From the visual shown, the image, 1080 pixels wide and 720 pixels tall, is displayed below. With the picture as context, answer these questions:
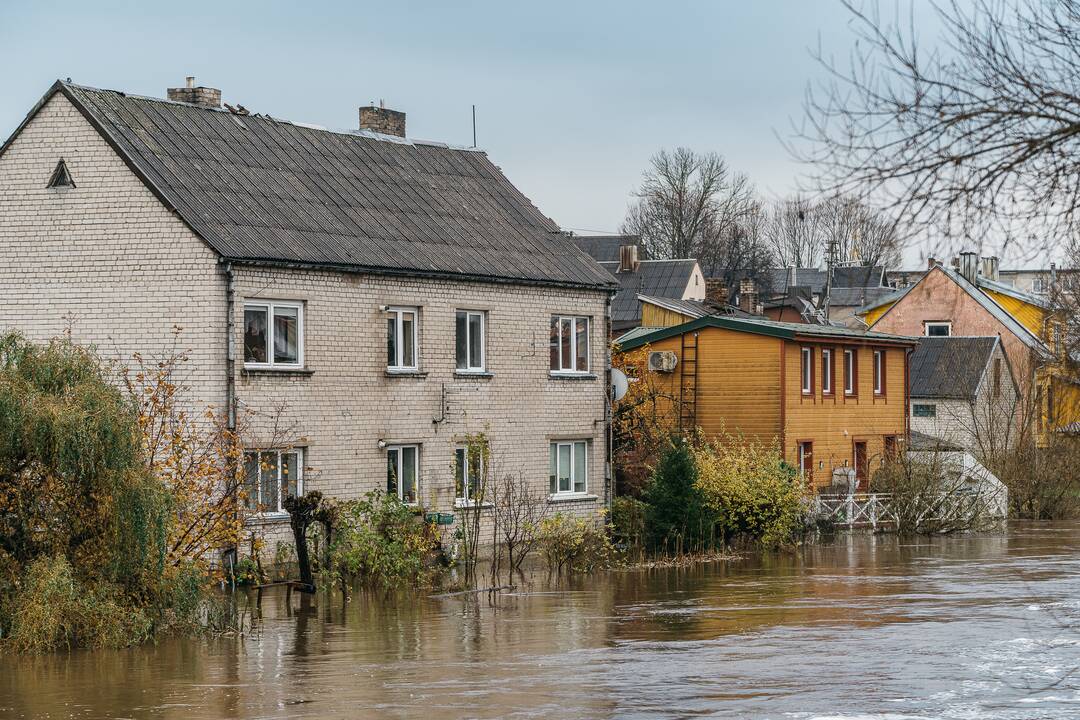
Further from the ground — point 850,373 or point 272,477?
point 850,373

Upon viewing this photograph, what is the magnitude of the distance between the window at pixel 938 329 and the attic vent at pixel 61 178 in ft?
140

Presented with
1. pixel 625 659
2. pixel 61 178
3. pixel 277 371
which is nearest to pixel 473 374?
pixel 277 371

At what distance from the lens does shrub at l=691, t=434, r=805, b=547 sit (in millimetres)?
34000

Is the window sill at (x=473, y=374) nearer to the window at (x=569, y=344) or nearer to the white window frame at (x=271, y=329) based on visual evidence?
the window at (x=569, y=344)

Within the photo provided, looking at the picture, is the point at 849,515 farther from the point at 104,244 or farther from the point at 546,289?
the point at 104,244

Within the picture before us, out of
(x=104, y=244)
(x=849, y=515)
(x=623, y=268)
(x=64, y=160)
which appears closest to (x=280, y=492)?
(x=104, y=244)

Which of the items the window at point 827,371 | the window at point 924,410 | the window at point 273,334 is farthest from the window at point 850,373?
the window at point 273,334

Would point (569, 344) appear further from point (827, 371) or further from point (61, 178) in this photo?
point (827, 371)

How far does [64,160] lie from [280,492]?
24.0ft

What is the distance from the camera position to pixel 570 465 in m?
33.3

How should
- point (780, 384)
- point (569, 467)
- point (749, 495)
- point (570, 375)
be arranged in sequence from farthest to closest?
point (780, 384) → point (749, 495) → point (569, 467) → point (570, 375)

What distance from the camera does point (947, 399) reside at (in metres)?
55.8

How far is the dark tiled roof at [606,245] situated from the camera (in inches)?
3250

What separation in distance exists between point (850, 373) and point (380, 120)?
16.1m
